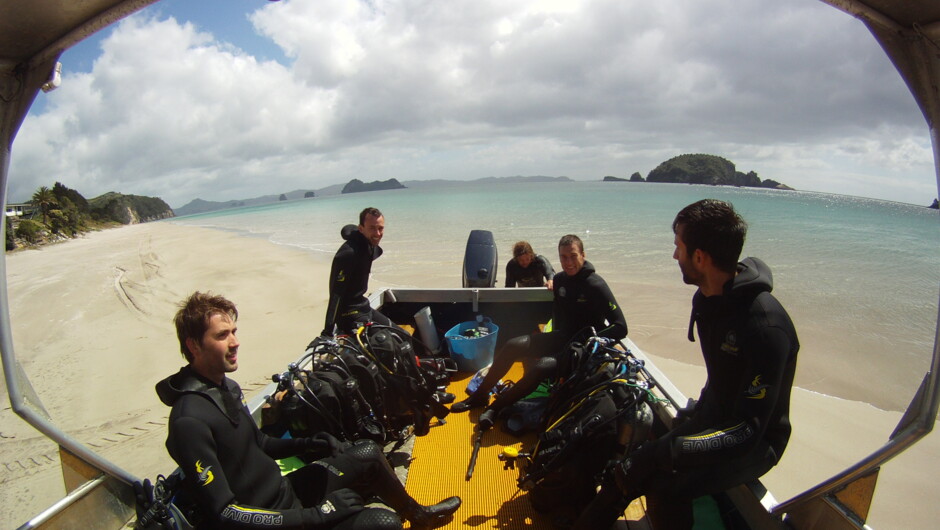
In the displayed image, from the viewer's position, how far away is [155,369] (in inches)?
300

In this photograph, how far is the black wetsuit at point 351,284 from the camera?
12.1 ft

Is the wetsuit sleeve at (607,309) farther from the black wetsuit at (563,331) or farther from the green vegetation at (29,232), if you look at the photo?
the green vegetation at (29,232)

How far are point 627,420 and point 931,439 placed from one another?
566 cm

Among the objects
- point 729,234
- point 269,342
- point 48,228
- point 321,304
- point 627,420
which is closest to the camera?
point 729,234

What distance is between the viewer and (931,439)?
17.4 ft

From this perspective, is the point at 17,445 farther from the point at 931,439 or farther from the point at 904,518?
the point at 931,439

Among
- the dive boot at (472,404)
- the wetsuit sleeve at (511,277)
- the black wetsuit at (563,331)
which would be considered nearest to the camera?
the black wetsuit at (563,331)

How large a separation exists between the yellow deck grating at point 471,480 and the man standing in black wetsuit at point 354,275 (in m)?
1.07

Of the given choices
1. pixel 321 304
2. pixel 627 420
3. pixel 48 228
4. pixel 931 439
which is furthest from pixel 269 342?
pixel 48 228

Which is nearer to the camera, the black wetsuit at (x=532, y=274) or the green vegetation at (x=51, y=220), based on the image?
the black wetsuit at (x=532, y=274)

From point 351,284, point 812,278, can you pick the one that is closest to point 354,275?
point 351,284

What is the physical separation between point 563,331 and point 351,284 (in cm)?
172

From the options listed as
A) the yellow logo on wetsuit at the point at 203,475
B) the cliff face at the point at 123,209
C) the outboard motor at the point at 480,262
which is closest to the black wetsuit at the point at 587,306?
the yellow logo on wetsuit at the point at 203,475

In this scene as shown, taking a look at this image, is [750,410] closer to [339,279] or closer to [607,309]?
[607,309]
